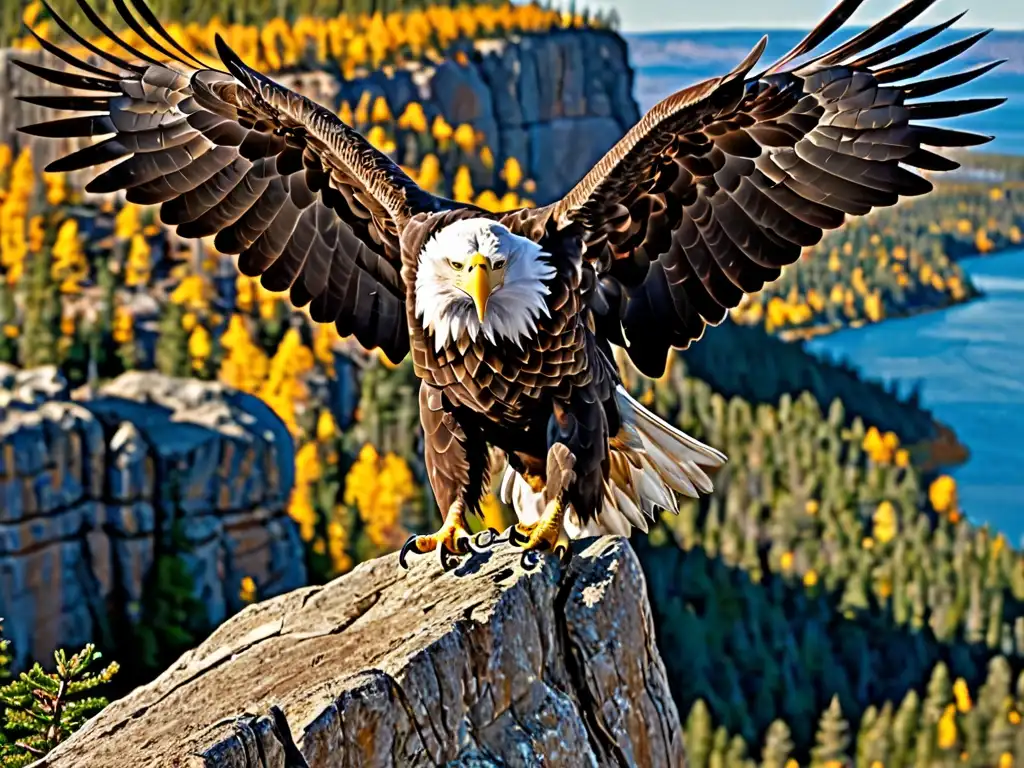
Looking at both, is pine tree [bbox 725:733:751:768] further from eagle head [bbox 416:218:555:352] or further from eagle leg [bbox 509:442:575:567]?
eagle head [bbox 416:218:555:352]

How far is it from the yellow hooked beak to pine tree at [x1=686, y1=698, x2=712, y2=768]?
119 feet

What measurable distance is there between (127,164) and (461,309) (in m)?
2.44

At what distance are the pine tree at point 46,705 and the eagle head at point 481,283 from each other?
7.70ft

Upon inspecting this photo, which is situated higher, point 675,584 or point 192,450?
→ point 192,450

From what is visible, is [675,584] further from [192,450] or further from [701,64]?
[701,64]

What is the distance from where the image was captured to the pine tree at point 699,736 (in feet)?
137

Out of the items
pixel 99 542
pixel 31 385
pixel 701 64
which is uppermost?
pixel 701 64

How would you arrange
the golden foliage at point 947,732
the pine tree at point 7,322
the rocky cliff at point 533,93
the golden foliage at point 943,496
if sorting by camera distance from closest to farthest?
the pine tree at point 7,322, the golden foliage at point 947,732, the golden foliage at point 943,496, the rocky cliff at point 533,93

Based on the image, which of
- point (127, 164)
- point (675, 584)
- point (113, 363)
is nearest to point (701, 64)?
point (675, 584)

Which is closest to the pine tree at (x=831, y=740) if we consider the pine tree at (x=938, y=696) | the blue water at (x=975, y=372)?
the pine tree at (x=938, y=696)

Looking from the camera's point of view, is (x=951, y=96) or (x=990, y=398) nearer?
(x=951, y=96)

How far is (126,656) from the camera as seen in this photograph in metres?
33.0

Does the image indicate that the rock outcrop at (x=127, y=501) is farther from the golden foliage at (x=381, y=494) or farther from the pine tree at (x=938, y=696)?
the pine tree at (x=938, y=696)

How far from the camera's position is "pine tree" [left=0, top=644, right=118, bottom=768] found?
280 inches
